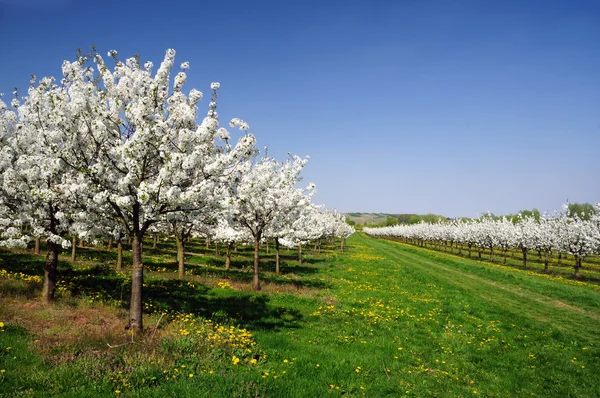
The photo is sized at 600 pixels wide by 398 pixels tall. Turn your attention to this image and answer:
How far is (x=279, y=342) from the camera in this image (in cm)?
1108

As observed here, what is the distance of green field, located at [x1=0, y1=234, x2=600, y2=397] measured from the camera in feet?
24.3

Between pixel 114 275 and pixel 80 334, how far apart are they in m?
10.9

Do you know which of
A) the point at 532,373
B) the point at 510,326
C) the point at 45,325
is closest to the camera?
the point at 45,325

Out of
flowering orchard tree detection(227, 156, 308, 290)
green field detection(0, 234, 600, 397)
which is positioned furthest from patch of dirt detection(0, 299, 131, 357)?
flowering orchard tree detection(227, 156, 308, 290)

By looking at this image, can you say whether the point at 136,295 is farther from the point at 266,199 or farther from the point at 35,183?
the point at 266,199

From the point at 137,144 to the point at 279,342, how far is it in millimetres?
7266

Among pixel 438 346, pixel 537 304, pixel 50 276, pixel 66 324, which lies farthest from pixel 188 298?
pixel 537 304

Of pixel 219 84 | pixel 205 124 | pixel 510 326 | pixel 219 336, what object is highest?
pixel 219 84

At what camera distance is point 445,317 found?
56.6 feet

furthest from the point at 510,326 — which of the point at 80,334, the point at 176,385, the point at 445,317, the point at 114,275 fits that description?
the point at 114,275

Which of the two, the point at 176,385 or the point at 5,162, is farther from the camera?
the point at 5,162

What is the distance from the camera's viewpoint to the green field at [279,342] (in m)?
7.41

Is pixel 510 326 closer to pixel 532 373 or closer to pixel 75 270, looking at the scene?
pixel 532 373

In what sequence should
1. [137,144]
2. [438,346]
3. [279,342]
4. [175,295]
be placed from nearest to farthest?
1. [137,144]
2. [279,342]
3. [438,346]
4. [175,295]
